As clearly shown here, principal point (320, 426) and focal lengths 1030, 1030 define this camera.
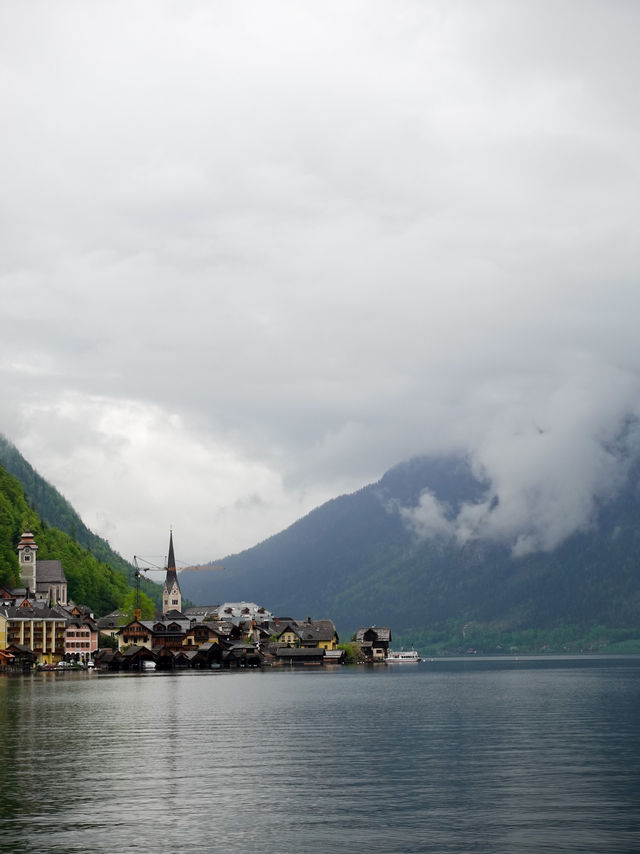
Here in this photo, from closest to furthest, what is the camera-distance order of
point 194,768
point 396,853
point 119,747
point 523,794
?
point 396,853, point 523,794, point 194,768, point 119,747

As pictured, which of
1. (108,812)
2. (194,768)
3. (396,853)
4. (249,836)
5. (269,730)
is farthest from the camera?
(269,730)

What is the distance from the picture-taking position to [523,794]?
50.8m

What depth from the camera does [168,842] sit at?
41.2 meters

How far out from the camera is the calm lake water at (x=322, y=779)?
4200 centimetres

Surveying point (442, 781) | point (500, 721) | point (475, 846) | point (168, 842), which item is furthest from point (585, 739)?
point (168, 842)

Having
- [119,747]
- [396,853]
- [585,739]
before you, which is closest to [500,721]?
[585,739]

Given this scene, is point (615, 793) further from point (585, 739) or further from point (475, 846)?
point (585, 739)

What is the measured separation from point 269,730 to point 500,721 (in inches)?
796

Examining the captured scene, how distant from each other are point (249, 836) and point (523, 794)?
15428mm

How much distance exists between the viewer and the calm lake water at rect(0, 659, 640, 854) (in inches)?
1654

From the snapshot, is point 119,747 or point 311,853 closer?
point 311,853

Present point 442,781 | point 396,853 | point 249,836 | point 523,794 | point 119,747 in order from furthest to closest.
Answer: point 119,747
point 442,781
point 523,794
point 249,836
point 396,853

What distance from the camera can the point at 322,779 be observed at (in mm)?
56406

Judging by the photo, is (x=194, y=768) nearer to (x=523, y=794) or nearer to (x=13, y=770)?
(x=13, y=770)
